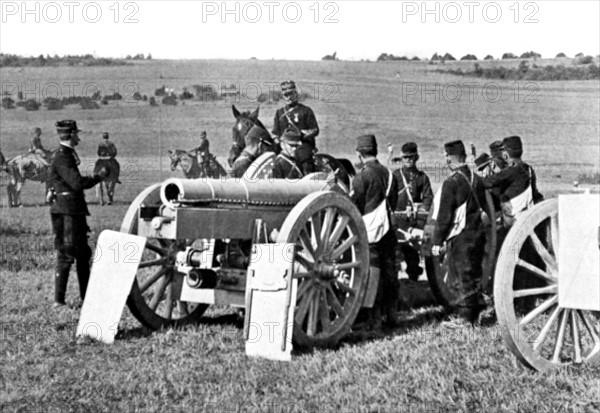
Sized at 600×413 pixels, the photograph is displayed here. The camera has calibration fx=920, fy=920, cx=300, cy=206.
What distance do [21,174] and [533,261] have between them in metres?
17.3

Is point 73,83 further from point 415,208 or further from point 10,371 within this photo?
point 10,371

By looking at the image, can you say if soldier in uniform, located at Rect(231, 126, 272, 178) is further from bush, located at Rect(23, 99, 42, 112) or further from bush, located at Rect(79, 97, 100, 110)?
bush, located at Rect(79, 97, 100, 110)

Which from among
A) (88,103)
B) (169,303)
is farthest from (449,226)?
(88,103)

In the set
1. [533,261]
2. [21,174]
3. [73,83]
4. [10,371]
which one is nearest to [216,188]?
[10,371]

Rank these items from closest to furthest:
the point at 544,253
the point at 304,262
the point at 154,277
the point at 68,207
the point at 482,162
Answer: the point at 544,253 → the point at 304,262 → the point at 154,277 → the point at 68,207 → the point at 482,162

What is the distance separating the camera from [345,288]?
7.52 m

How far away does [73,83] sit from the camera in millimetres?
25781

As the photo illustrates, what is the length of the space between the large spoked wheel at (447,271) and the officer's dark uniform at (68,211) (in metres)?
3.45

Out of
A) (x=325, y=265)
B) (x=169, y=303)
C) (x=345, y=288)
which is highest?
(x=325, y=265)

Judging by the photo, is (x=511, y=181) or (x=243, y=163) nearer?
(x=243, y=163)

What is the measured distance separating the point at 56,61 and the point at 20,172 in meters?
6.77

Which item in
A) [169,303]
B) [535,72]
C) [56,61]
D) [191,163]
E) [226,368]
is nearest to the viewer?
[226,368]

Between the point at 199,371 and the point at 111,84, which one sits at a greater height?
the point at 111,84

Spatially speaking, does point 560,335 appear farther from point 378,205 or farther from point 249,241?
point 249,241
